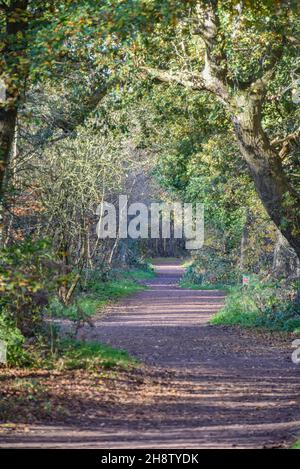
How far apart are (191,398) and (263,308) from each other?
11594 millimetres

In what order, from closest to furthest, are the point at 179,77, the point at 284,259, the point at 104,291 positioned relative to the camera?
the point at 179,77
the point at 284,259
the point at 104,291

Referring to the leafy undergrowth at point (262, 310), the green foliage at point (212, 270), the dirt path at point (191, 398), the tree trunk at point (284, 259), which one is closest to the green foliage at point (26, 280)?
the dirt path at point (191, 398)

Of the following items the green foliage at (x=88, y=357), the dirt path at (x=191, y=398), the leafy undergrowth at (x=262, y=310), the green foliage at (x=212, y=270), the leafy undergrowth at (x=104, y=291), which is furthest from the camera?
the green foliage at (x=212, y=270)

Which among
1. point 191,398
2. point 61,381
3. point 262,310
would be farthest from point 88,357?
point 262,310

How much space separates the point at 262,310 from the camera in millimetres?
24016

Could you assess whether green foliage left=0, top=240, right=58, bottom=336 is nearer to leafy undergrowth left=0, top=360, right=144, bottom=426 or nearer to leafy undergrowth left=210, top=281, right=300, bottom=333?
leafy undergrowth left=0, top=360, right=144, bottom=426

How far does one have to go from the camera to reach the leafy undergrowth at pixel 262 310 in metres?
22.7

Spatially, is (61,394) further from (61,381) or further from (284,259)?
(284,259)

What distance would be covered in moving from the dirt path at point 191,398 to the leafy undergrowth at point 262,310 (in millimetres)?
914

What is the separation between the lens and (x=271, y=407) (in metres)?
12.0

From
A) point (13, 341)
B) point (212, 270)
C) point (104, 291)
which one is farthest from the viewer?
point (212, 270)

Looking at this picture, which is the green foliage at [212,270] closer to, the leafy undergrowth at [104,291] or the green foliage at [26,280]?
the leafy undergrowth at [104,291]

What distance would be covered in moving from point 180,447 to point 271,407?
11.1ft

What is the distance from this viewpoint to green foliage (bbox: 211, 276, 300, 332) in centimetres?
2272
